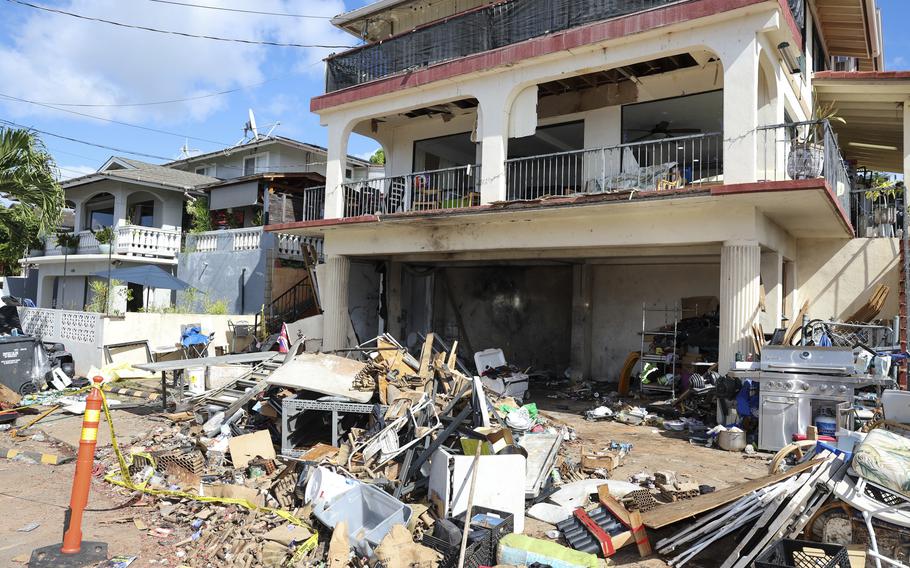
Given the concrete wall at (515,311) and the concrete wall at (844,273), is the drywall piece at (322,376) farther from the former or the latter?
the concrete wall at (844,273)

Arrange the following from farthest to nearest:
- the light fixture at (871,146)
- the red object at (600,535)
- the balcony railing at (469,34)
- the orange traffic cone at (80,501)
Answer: the light fixture at (871,146) → the balcony railing at (469,34) → the red object at (600,535) → the orange traffic cone at (80,501)

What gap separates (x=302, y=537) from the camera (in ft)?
16.6

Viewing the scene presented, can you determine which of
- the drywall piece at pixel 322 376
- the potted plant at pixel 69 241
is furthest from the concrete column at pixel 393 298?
the potted plant at pixel 69 241

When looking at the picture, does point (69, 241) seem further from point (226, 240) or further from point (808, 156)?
point (808, 156)

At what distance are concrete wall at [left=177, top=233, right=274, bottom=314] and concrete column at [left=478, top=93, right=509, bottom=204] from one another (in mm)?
9365

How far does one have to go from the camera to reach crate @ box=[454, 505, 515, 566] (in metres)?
4.66

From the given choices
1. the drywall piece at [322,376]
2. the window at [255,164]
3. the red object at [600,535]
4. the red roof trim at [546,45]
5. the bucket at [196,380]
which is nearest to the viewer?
the red object at [600,535]

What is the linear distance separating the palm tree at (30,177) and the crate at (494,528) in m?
11.0

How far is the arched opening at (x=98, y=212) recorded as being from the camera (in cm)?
2603

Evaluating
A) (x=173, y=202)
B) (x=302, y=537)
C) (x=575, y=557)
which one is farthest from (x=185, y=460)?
(x=173, y=202)

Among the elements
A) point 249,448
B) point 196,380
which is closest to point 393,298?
point 196,380

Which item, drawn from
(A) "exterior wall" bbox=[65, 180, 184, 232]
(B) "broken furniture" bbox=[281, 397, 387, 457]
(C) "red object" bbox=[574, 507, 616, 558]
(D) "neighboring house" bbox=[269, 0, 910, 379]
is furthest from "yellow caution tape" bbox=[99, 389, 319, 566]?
(A) "exterior wall" bbox=[65, 180, 184, 232]

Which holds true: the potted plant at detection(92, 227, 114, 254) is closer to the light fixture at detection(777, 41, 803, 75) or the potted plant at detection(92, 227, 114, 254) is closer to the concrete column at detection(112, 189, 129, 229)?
the concrete column at detection(112, 189, 129, 229)

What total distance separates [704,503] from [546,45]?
8.46 meters
